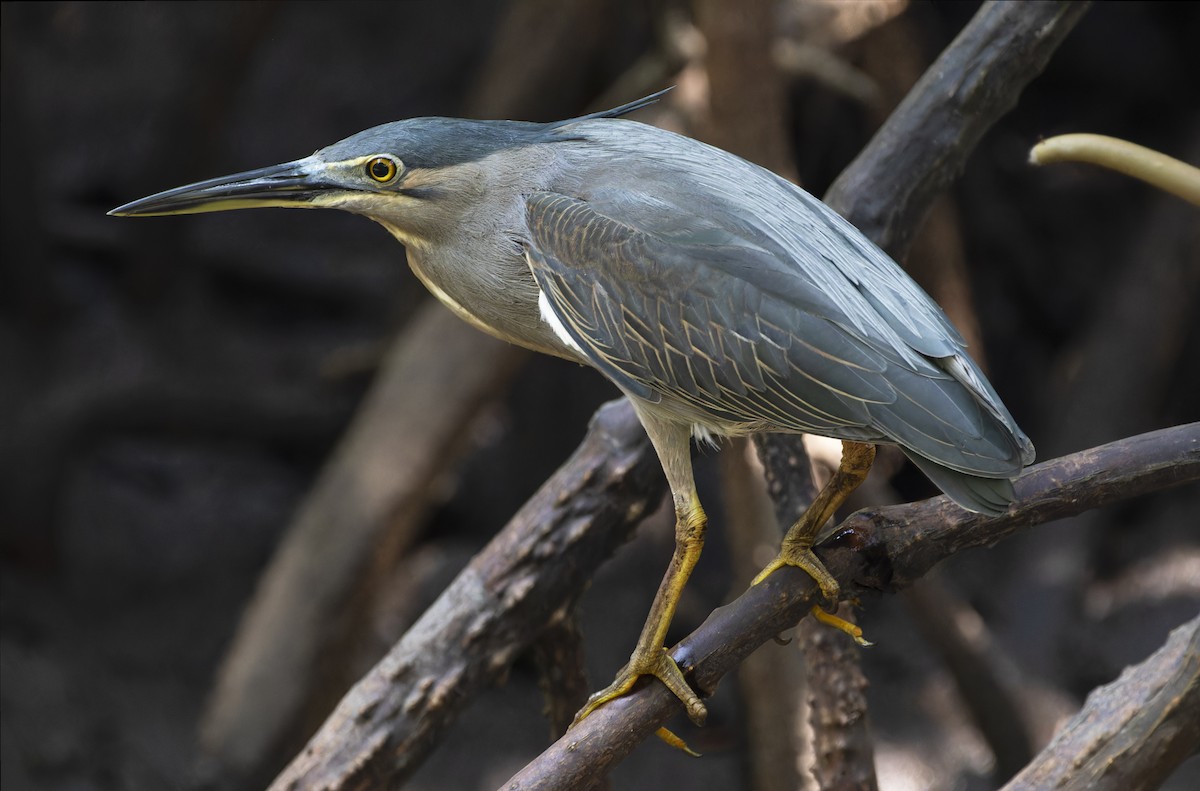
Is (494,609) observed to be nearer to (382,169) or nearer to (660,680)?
(660,680)

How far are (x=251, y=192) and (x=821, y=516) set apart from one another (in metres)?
0.75

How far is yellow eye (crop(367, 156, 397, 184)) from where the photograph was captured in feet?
4.53

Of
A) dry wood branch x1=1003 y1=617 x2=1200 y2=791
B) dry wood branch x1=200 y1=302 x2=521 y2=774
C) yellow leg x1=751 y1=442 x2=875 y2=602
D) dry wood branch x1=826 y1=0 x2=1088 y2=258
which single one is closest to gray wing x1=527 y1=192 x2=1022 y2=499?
yellow leg x1=751 y1=442 x2=875 y2=602

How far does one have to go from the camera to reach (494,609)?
192cm

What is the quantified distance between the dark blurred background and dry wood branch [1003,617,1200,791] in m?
1.51

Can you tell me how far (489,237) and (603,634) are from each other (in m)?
2.63

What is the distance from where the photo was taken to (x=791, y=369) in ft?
4.32

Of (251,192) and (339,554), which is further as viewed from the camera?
(339,554)

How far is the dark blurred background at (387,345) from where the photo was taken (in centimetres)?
336

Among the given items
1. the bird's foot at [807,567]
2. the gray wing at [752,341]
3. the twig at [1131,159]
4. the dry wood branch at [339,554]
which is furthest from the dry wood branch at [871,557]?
the dry wood branch at [339,554]

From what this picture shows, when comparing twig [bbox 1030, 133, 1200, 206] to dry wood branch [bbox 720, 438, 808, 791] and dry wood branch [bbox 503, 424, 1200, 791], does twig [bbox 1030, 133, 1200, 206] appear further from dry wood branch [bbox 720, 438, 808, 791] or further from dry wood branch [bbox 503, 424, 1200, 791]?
dry wood branch [bbox 720, 438, 808, 791]

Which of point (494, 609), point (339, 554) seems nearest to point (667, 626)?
point (494, 609)

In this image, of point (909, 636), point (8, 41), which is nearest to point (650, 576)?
point (909, 636)

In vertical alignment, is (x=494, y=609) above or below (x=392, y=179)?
below
